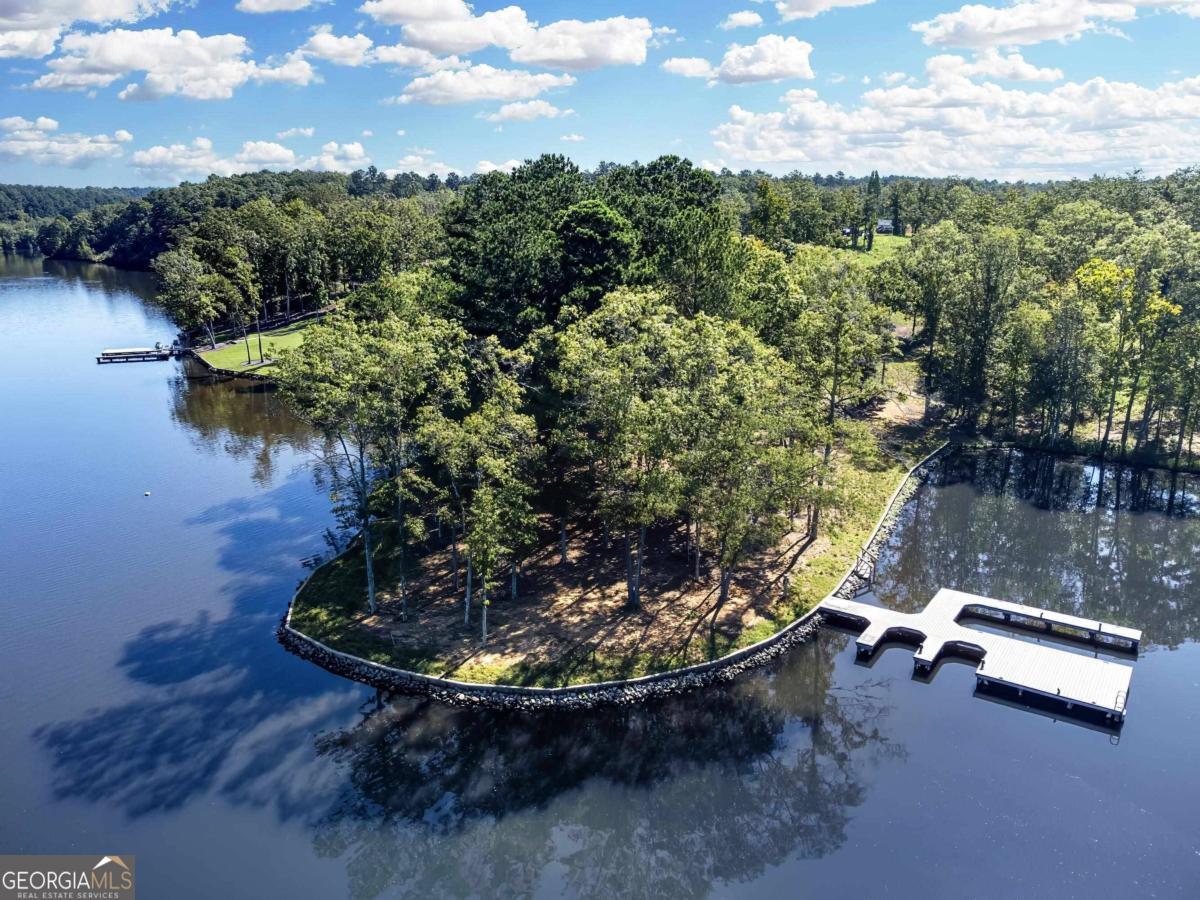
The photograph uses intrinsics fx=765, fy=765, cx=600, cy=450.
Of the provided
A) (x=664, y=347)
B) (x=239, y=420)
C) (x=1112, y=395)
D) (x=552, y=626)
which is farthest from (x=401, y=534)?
(x=1112, y=395)

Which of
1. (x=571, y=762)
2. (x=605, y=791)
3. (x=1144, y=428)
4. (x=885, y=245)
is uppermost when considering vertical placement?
(x=885, y=245)

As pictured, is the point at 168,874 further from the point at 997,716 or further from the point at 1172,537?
the point at 1172,537

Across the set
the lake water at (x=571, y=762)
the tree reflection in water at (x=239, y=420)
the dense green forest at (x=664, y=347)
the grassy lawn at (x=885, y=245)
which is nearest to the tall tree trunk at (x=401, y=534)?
the dense green forest at (x=664, y=347)

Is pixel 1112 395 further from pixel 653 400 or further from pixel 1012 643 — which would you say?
pixel 653 400

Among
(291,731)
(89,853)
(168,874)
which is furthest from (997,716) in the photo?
(89,853)

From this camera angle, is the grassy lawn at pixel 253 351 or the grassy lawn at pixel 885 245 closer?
the grassy lawn at pixel 253 351

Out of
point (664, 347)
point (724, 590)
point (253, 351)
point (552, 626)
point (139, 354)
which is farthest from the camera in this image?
point (139, 354)

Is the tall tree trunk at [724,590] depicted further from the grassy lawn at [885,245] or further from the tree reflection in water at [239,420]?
the grassy lawn at [885,245]
